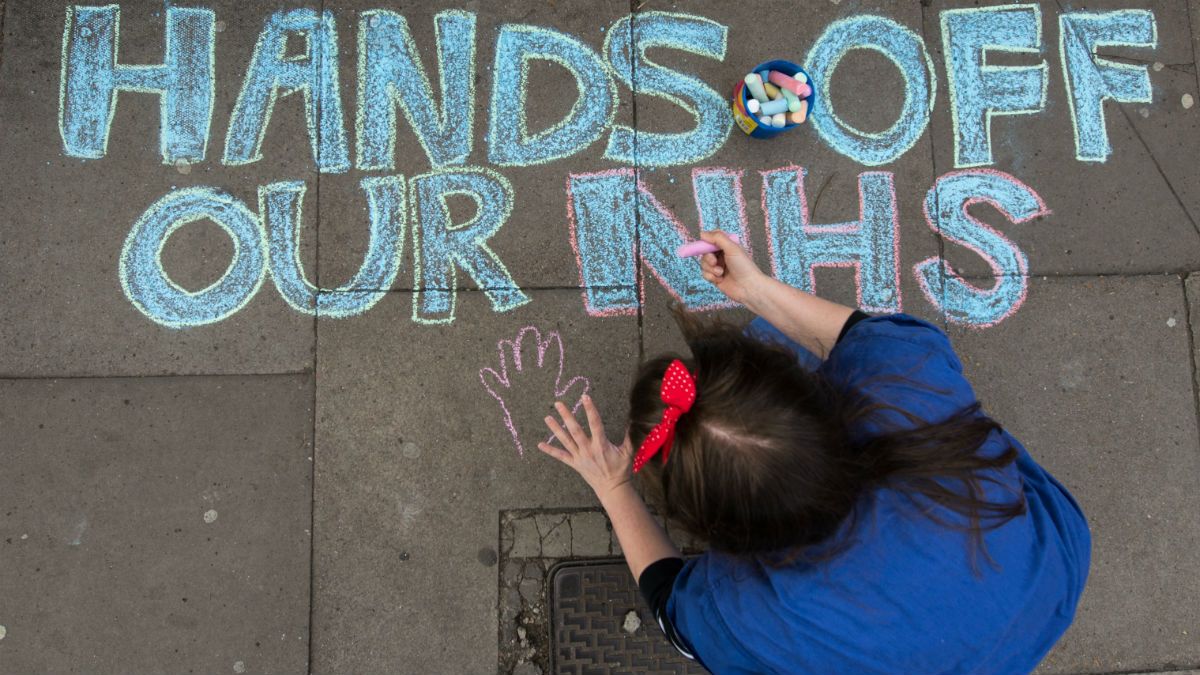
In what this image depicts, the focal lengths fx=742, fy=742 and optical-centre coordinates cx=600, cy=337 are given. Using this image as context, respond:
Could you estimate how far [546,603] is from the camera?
262cm

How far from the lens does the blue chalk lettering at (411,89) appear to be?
276cm

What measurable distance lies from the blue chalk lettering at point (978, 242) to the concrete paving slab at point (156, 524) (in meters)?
2.39

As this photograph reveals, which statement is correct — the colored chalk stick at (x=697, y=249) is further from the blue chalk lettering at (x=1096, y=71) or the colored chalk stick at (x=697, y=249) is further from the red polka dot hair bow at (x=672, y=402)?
the blue chalk lettering at (x=1096, y=71)

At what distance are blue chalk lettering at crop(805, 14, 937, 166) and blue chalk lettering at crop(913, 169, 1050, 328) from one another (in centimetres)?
24

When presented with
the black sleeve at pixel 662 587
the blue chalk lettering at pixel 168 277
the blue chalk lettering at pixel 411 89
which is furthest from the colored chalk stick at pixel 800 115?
the blue chalk lettering at pixel 168 277

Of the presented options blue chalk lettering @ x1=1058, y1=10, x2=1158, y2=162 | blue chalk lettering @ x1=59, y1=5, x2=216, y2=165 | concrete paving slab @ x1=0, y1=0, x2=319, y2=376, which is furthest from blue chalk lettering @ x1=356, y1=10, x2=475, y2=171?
blue chalk lettering @ x1=1058, y1=10, x2=1158, y2=162

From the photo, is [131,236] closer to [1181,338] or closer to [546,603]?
[546,603]

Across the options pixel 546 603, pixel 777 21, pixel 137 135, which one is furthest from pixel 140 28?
pixel 546 603

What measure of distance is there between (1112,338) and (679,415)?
2.23 metres

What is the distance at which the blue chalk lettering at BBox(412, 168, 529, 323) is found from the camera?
2709 millimetres

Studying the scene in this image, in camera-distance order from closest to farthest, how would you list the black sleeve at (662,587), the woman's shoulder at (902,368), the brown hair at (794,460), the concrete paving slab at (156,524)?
1. the brown hair at (794,460)
2. the woman's shoulder at (902,368)
3. the black sleeve at (662,587)
4. the concrete paving slab at (156,524)

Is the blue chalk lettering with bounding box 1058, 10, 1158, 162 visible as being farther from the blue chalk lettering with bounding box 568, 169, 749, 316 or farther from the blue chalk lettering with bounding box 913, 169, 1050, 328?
the blue chalk lettering with bounding box 568, 169, 749, 316

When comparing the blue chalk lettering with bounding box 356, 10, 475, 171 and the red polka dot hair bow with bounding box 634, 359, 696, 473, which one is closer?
the red polka dot hair bow with bounding box 634, 359, 696, 473

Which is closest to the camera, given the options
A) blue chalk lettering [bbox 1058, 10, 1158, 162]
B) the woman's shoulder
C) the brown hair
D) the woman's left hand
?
the brown hair
